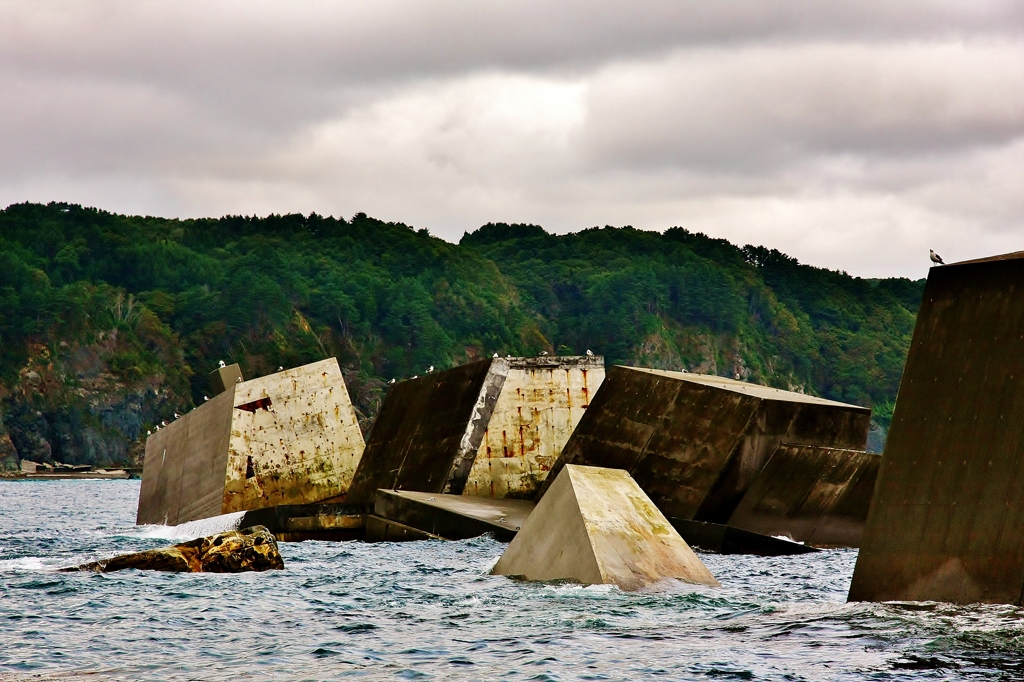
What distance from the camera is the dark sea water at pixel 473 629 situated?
1026cm

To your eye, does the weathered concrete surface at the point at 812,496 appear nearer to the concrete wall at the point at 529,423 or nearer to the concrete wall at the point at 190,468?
the concrete wall at the point at 529,423

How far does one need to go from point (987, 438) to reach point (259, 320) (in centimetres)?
12478

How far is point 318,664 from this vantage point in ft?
35.4

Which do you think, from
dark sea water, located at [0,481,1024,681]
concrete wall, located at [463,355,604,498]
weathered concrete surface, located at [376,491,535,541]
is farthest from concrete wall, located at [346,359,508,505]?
dark sea water, located at [0,481,1024,681]

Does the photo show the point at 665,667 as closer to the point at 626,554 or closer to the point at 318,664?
the point at 318,664

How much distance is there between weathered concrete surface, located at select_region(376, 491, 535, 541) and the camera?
2131cm

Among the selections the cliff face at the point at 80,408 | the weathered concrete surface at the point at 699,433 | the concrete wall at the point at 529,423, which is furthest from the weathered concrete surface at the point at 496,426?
the cliff face at the point at 80,408

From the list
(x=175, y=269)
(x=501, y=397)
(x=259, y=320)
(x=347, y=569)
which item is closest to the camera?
(x=347, y=569)

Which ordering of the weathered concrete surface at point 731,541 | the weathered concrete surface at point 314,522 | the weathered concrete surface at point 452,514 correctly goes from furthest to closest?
1. the weathered concrete surface at point 314,522
2. the weathered concrete surface at point 452,514
3. the weathered concrete surface at point 731,541

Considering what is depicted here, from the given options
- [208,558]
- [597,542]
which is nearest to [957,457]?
[597,542]

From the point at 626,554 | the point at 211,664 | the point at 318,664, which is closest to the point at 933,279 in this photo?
the point at 626,554

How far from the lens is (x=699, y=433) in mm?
21344

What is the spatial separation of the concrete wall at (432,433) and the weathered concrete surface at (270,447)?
0.85 m

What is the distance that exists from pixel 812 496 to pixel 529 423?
25.3 ft
